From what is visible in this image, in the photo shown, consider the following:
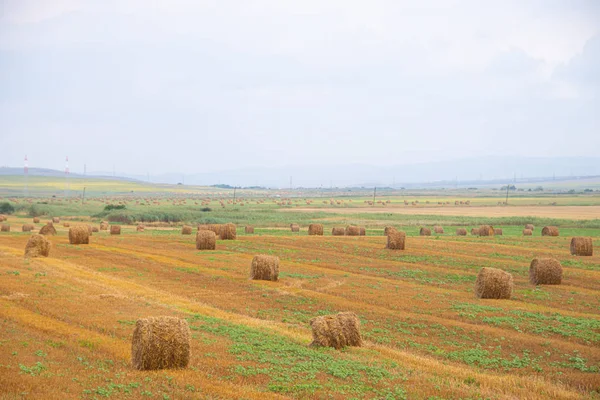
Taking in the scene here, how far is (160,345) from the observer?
1498 cm

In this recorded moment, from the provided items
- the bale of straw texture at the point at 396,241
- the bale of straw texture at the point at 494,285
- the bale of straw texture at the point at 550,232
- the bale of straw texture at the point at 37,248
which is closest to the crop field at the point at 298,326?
the bale of straw texture at the point at 494,285

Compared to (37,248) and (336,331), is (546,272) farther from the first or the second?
(37,248)

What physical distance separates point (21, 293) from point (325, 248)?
25.4 metres

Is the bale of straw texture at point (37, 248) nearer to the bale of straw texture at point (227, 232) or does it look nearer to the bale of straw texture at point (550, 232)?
the bale of straw texture at point (227, 232)

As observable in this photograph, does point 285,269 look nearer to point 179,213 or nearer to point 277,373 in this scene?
point 277,373

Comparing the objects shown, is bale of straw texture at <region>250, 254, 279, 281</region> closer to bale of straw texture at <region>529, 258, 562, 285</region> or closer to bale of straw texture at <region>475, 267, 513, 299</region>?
bale of straw texture at <region>475, 267, 513, 299</region>

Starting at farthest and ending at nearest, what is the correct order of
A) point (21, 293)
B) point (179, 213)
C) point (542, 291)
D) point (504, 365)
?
point (179, 213)
point (542, 291)
point (21, 293)
point (504, 365)

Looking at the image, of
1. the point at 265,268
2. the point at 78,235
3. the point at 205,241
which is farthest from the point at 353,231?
the point at 265,268

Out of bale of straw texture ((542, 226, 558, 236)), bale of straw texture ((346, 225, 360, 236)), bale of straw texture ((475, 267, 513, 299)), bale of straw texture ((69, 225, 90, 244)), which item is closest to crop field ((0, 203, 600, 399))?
bale of straw texture ((475, 267, 513, 299))

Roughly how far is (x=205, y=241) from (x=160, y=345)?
29.6 metres

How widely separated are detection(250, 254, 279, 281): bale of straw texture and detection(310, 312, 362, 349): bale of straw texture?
41.9ft

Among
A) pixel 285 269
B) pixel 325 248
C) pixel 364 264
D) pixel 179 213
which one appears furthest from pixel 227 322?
pixel 179 213

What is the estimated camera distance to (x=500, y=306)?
25.7m

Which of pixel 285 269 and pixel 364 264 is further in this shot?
pixel 364 264
